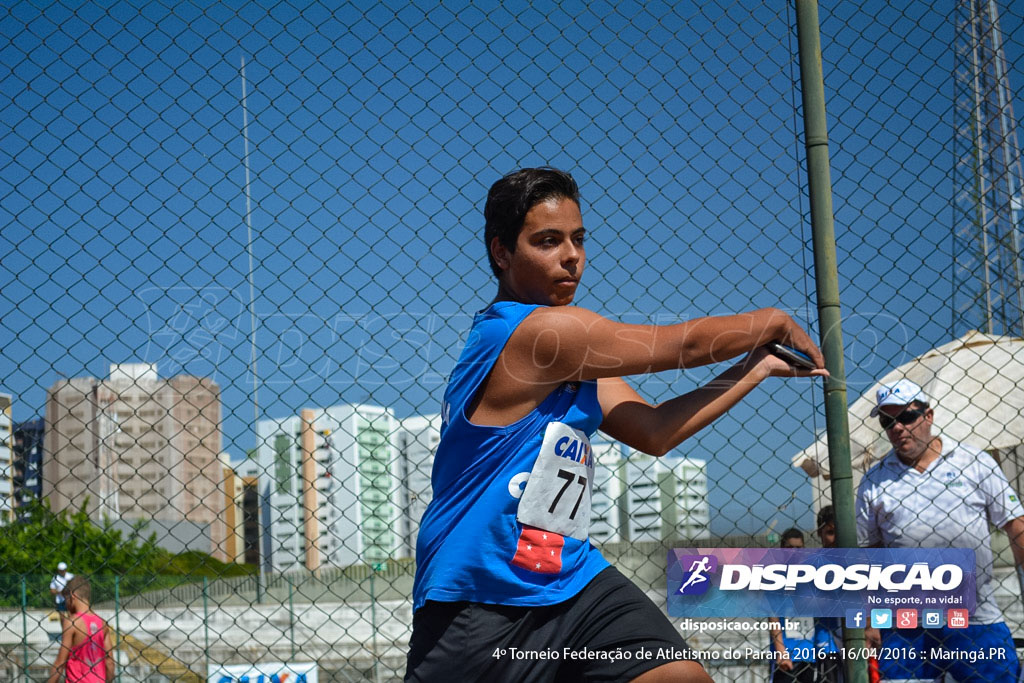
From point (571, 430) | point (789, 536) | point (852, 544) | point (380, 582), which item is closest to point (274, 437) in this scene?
point (571, 430)

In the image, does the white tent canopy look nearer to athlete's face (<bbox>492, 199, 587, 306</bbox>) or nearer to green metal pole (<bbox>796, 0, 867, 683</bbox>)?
green metal pole (<bbox>796, 0, 867, 683</bbox>)

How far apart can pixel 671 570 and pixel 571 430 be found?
54.8 inches

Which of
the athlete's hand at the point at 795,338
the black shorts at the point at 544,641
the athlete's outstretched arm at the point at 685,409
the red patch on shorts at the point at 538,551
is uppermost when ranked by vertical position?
the athlete's hand at the point at 795,338

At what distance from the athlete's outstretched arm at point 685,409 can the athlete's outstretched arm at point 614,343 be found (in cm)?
6

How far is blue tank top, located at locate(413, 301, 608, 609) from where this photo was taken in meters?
2.15

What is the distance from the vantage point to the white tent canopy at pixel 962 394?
4.23 meters

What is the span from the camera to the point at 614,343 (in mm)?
2111

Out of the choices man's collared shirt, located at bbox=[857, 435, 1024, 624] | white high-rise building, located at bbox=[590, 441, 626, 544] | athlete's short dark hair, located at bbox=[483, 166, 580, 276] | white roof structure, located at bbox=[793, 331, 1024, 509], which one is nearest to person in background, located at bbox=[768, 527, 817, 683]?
man's collared shirt, located at bbox=[857, 435, 1024, 624]

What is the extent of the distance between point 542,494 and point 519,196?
779 mm

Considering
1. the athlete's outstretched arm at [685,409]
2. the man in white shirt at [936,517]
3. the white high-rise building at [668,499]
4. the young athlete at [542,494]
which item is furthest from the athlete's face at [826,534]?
the young athlete at [542,494]

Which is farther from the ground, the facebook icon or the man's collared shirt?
the man's collared shirt

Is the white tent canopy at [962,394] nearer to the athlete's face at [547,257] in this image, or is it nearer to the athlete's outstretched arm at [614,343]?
the athlete's outstretched arm at [614,343]

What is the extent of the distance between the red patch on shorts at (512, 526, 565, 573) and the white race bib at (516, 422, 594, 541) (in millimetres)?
19

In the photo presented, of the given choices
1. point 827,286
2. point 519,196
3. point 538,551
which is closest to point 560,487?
point 538,551
